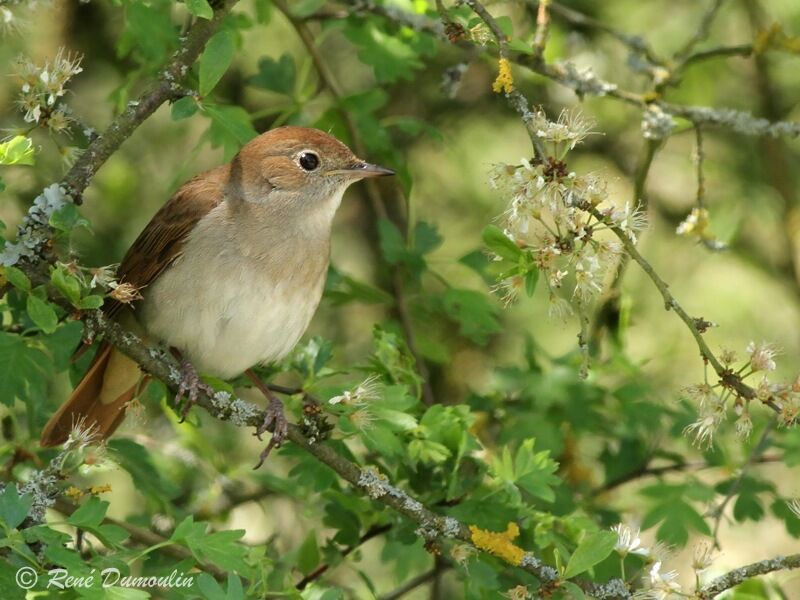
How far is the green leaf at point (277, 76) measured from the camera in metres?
4.78

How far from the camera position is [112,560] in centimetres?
290

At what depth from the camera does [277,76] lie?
4.79 metres

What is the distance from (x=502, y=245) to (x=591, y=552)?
0.81 meters

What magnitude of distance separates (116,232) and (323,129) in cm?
158

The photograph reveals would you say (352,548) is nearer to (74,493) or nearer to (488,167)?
(74,493)

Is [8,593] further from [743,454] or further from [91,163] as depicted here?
[743,454]

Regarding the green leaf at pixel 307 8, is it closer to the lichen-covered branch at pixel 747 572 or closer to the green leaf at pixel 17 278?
the green leaf at pixel 17 278

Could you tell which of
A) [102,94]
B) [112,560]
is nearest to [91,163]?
[112,560]

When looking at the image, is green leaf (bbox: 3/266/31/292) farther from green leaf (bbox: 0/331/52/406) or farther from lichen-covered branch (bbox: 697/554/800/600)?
lichen-covered branch (bbox: 697/554/800/600)

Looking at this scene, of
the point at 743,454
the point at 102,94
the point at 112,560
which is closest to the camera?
the point at 112,560

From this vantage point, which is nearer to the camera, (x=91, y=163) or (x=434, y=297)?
(x=91, y=163)

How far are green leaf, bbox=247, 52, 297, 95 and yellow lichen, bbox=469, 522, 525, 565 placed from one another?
2.12 m


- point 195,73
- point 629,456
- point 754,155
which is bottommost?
point 629,456

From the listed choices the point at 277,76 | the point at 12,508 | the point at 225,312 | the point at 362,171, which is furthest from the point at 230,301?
the point at 12,508
